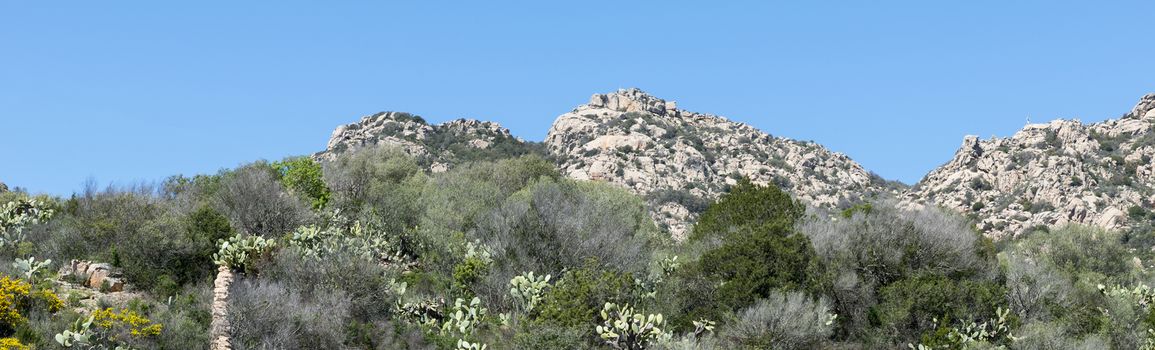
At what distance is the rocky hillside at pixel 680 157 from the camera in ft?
252

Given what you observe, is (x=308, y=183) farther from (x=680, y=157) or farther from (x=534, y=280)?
(x=680, y=157)

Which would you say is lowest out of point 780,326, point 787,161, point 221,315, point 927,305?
point 780,326

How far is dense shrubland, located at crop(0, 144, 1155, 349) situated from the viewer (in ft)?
76.7

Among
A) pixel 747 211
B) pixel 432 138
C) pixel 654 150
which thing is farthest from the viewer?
pixel 432 138

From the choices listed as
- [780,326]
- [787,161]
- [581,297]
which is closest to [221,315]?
Result: [581,297]

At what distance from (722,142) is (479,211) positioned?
181ft

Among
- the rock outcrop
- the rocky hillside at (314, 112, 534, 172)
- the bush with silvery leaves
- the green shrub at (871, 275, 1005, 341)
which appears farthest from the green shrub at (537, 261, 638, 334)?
the rocky hillside at (314, 112, 534, 172)

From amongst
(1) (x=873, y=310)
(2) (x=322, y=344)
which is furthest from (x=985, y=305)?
(2) (x=322, y=344)

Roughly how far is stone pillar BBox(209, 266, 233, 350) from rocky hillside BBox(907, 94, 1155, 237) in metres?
44.6

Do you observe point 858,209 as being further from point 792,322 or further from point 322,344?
point 322,344

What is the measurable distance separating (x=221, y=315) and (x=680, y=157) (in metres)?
61.2

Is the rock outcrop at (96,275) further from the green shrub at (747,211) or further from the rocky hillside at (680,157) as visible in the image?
the rocky hillside at (680,157)

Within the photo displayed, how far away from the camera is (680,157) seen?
82125 mm

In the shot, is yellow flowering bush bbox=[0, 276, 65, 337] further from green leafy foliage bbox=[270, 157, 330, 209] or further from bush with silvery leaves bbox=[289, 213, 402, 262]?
green leafy foliage bbox=[270, 157, 330, 209]
